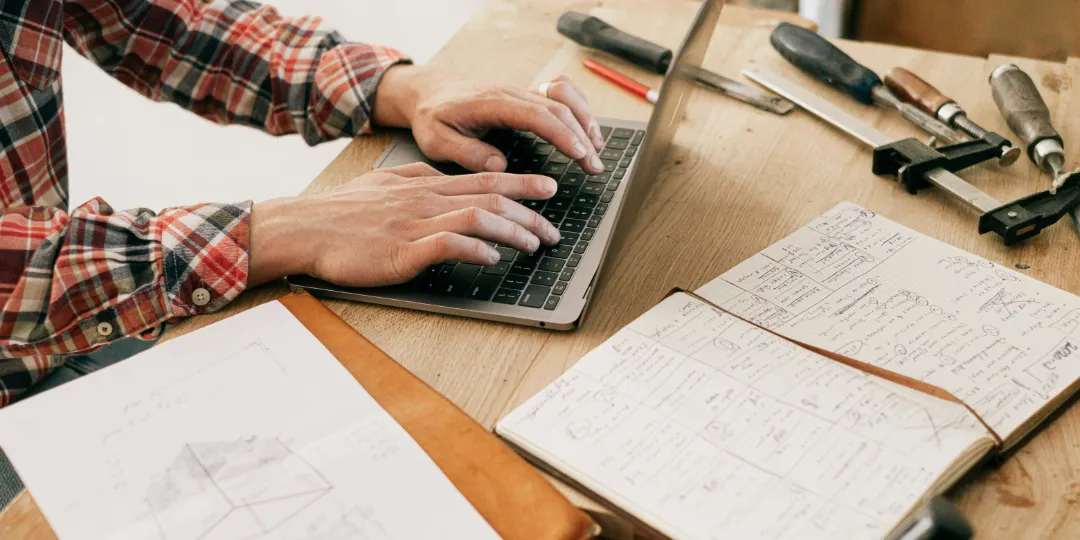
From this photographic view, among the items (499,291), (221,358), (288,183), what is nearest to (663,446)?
(499,291)

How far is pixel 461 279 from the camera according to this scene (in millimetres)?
691

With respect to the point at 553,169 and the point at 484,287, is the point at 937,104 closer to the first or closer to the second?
the point at 553,169

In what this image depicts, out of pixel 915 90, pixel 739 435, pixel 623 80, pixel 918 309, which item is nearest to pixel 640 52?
pixel 623 80

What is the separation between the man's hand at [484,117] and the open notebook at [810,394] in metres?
0.24

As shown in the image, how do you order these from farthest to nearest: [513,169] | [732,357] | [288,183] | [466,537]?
1. [288,183]
2. [513,169]
3. [732,357]
4. [466,537]

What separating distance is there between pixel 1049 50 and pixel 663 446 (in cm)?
130

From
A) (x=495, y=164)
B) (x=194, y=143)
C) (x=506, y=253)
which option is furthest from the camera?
(x=194, y=143)

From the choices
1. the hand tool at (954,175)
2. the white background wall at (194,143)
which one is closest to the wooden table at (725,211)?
the hand tool at (954,175)

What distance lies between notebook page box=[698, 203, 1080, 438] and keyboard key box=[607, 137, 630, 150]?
0.71 feet

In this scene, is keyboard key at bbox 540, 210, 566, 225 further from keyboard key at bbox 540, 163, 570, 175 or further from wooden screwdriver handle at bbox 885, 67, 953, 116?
wooden screwdriver handle at bbox 885, 67, 953, 116

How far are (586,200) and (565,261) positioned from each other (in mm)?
104

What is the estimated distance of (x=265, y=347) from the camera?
62 centimetres

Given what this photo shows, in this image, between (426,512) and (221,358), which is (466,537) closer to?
(426,512)

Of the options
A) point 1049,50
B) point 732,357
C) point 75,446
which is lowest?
point 75,446
